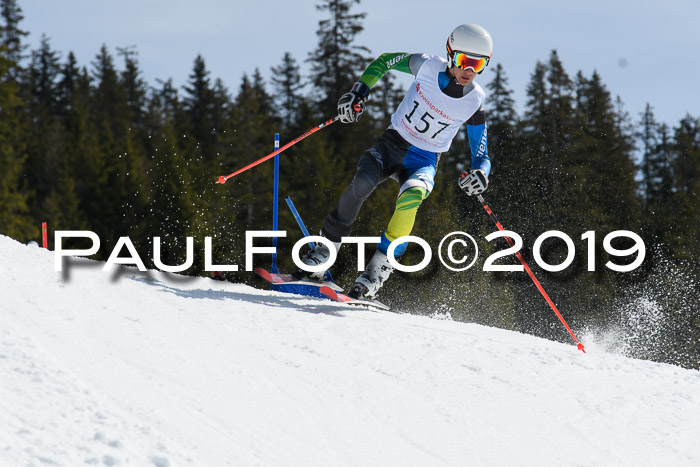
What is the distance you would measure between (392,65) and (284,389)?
12.6ft

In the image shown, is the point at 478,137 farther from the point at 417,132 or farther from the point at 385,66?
the point at 385,66

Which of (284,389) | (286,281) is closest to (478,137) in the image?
(286,281)

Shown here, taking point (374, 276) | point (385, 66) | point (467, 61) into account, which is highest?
point (385, 66)

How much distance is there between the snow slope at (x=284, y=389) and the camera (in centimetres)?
249

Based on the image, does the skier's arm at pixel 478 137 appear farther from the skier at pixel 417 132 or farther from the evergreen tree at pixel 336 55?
the evergreen tree at pixel 336 55

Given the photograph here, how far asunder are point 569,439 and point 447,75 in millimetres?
3426

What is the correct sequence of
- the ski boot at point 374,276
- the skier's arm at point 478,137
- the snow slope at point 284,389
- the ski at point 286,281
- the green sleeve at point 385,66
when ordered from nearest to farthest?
1. the snow slope at point 284,389
2. the ski boot at point 374,276
3. the skier's arm at point 478,137
4. the green sleeve at point 385,66
5. the ski at point 286,281

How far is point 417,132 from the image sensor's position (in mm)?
5973

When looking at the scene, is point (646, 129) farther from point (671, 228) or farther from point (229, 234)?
point (229, 234)

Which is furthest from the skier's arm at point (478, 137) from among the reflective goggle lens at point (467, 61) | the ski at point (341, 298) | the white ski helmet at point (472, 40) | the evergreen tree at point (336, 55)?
the evergreen tree at point (336, 55)

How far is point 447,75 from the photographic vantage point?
18.9 feet

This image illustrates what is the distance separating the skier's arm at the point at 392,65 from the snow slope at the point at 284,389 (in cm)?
241

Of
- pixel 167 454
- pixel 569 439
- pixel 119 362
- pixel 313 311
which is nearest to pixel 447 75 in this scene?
pixel 313 311

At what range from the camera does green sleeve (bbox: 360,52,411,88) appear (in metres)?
6.13
